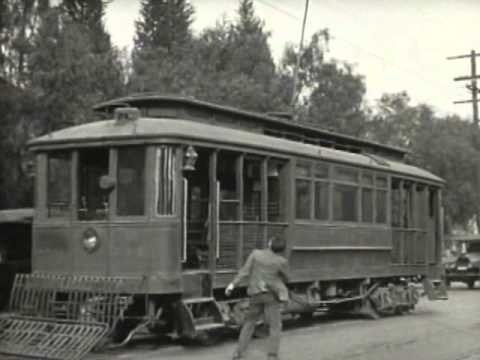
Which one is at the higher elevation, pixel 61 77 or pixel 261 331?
pixel 61 77

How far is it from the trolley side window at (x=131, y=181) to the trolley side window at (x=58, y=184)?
950 mm

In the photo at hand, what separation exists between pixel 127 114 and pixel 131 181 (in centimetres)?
105

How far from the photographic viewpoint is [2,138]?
77.1 feet

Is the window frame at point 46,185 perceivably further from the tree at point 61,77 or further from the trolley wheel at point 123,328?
the tree at point 61,77

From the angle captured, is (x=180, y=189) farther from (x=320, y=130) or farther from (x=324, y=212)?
(x=320, y=130)

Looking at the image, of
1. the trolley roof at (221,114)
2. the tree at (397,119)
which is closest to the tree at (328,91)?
the tree at (397,119)

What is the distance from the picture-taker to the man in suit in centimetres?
1097

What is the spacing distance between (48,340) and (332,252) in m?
6.57

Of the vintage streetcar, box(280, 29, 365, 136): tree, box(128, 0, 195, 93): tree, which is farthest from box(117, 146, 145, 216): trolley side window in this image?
box(128, 0, 195, 93): tree

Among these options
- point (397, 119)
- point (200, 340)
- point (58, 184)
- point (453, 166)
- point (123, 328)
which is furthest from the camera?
point (397, 119)

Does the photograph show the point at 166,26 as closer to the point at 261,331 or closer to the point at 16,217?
the point at 16,217

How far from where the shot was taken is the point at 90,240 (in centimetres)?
1258

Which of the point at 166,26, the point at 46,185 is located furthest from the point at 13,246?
the point at 166,26

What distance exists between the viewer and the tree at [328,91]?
41.7m
